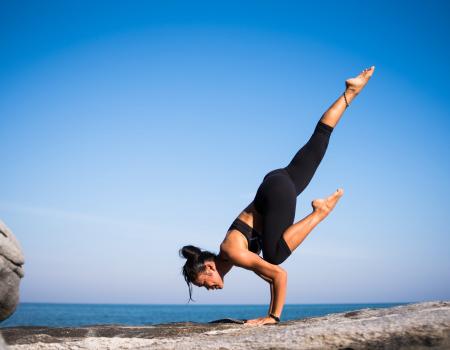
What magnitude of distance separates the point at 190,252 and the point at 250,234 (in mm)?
737

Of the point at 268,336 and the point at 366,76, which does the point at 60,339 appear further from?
Result: the point at 366,76

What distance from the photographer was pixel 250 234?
525 centimetres

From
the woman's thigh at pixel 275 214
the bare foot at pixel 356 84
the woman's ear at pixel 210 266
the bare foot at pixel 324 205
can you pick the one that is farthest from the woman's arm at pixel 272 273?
the bare foot at pixel 356 84

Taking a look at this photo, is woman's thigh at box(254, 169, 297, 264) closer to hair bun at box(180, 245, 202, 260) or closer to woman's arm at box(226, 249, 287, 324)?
woman's arm at box(226, 249, 287, 324)

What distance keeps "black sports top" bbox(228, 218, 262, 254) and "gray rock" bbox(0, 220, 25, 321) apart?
237 cm

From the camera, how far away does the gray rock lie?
4.63 m

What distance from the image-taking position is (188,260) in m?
5.12

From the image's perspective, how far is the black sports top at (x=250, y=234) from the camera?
5.22 m

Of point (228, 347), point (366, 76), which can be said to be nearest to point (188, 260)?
point (228, 347)

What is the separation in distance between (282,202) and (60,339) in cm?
282

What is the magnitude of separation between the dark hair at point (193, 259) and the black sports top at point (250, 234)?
1.40 feet

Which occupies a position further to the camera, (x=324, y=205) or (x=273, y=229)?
(x=324, y=205)

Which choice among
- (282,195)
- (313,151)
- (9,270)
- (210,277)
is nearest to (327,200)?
(313,151)

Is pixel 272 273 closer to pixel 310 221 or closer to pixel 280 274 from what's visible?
pixel 280 274
